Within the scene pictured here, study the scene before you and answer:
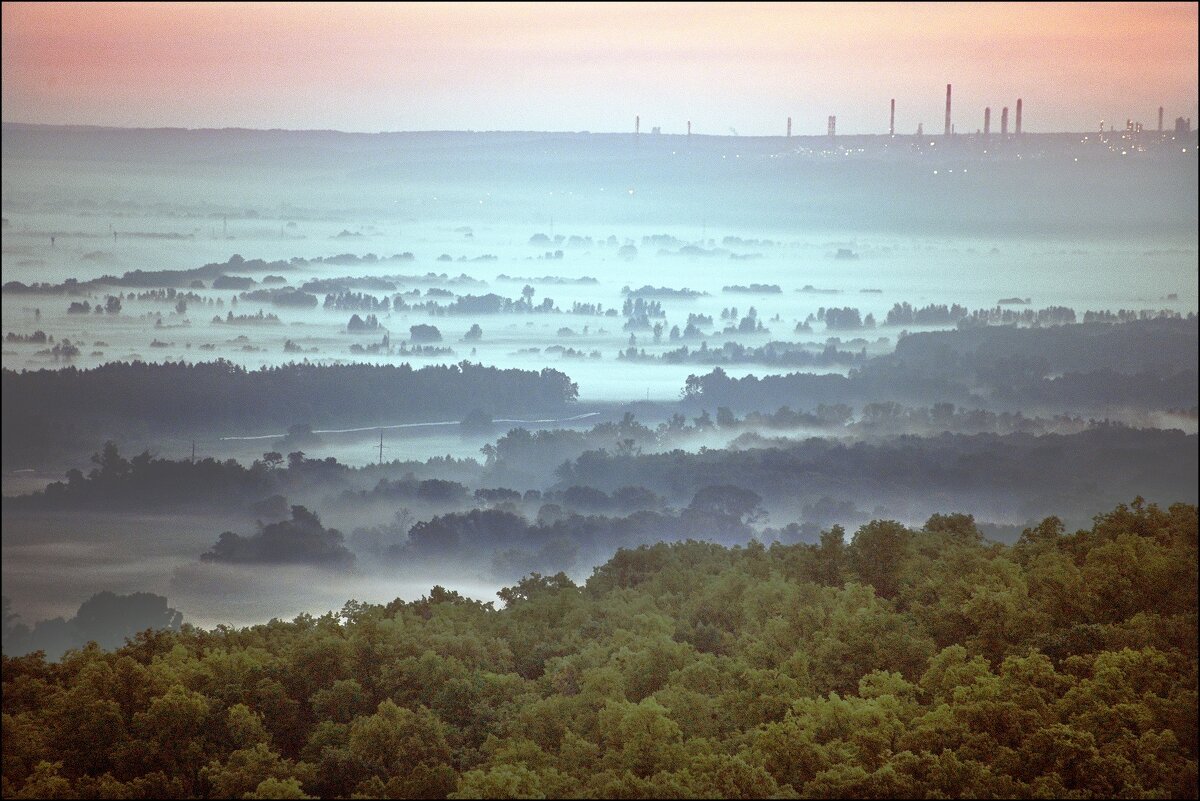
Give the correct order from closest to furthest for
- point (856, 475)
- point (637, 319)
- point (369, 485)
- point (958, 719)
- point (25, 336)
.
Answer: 1. point (958, 719)
2. point (25, 336)
3. point (369, 485)
4. point (856, 475)
5. point (637, 319)

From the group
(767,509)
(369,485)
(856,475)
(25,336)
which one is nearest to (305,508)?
(369,485)

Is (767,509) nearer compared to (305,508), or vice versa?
(305,508)

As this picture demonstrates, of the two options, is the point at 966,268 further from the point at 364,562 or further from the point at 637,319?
the point at 364,562

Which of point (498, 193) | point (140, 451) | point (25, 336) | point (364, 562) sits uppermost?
point (498, 193)

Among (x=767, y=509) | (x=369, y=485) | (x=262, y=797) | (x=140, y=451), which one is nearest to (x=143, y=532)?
(x=140, y=451)

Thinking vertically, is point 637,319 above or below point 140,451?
above

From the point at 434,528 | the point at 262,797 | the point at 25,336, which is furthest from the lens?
the point at 434,528

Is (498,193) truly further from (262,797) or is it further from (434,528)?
(262,797)
